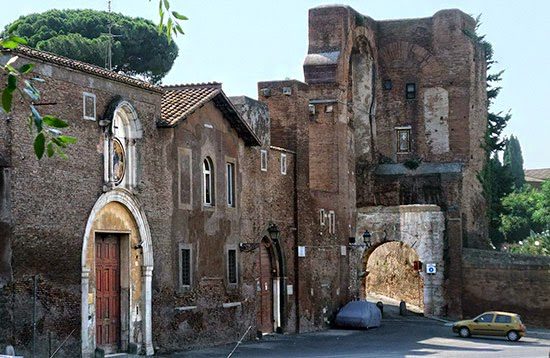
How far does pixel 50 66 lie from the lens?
70.6 ft

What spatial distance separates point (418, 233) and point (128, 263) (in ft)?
72.1

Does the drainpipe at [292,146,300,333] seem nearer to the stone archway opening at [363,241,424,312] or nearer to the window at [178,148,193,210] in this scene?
the window at [178,148,193,210]

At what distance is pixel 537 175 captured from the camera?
121 metres

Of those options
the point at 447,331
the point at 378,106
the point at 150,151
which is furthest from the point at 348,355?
the point at 378,106

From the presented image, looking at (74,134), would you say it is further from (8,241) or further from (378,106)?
(378,106)

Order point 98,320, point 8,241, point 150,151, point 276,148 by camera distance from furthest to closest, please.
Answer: point 276,148 < point 150,151 < point 98,320 < point 8,241

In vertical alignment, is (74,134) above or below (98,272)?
above

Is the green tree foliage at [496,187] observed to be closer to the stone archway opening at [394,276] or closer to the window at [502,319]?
the stone archway opening at [394,276]

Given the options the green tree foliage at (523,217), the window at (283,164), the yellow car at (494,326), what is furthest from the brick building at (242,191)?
the green tree foliage at (523,217)

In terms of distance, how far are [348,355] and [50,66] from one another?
35.8ft

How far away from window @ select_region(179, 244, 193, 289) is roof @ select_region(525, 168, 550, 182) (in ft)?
309

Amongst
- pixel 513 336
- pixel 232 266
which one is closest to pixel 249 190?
pixel 232 266

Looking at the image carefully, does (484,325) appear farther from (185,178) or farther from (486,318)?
(185,178)

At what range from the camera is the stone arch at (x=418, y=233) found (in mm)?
44312
